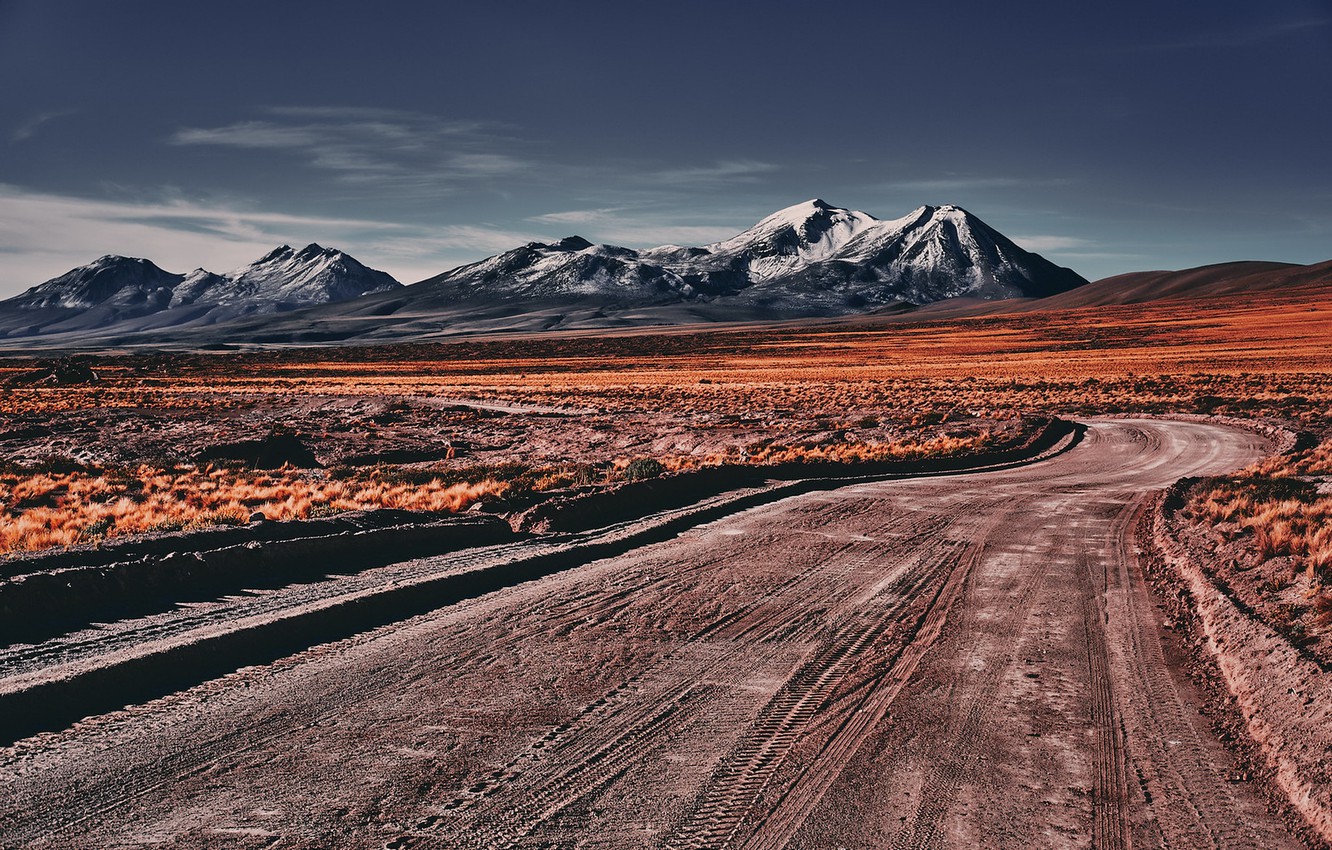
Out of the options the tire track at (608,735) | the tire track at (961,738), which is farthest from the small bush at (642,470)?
the tire track at (961,738)

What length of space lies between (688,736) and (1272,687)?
4671 mm

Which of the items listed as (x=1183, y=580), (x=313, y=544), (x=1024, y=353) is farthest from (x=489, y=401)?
(x=1024, y=353)

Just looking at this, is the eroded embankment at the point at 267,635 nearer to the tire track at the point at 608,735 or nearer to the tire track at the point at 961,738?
the tire track at the point at 608,735

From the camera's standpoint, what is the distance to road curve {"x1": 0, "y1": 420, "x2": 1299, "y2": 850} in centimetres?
491

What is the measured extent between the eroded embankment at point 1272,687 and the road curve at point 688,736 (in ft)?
0.93

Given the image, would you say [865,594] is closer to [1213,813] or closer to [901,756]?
[901,756]

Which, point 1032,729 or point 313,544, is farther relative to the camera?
point 313,544

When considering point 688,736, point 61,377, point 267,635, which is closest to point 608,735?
point 688,736

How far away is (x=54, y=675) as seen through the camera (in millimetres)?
6754

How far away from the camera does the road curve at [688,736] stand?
4.91m

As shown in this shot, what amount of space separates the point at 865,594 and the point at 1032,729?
3751mm

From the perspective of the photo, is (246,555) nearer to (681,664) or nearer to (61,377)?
(681,664)

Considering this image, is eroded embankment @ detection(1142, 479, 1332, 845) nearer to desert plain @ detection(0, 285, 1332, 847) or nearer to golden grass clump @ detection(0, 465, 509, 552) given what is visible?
desert plain @ detection(0, 285, 1332, 847)

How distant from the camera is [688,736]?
607 centimetres
